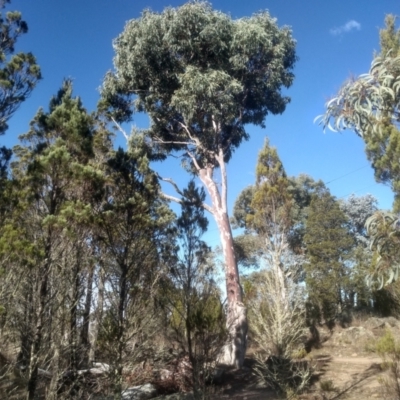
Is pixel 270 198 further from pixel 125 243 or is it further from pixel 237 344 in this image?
pixel 125 243

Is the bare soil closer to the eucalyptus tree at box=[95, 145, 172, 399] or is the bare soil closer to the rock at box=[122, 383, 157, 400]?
the rock at box=[122, 383, 157, 400]

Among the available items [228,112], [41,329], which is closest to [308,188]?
[228,112]

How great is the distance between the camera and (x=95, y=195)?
7848 mm

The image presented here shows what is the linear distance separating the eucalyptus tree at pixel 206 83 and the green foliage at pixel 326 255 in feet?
32.0

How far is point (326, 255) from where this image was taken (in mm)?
23000

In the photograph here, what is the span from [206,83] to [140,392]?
986cm

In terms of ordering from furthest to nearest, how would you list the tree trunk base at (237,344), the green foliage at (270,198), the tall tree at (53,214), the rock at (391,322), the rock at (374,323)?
the rock at (374,323) < the rock at (391,322) < the green foliage at (270,198) < the tree trunk base at (237,344) < the tall tree at (53,214)

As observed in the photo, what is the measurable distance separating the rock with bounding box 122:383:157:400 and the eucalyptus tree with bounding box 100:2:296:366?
3.17 metres

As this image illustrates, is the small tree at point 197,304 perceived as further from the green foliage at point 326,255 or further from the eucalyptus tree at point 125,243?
the green foliage at point 326,255

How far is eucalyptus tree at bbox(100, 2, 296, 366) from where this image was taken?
13969mm

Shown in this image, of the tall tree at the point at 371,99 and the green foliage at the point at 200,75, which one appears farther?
the green foliage at the point at 200,75

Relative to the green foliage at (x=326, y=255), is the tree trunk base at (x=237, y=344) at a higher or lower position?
lower

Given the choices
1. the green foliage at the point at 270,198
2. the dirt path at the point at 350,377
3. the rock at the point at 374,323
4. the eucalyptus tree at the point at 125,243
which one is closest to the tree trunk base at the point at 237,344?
the dirt path at the point at 350,377

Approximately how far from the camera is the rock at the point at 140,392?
9.76 meters
